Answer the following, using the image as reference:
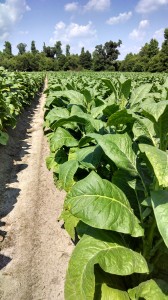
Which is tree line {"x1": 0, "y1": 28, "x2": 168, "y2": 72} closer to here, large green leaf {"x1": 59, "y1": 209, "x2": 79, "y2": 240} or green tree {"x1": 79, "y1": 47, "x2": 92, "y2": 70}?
green tree {"x1": 79, "y1": 47, "x2": 92, "y2": 70}

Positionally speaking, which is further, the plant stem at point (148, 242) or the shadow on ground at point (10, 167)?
the shadow on ground at point (10, 167)

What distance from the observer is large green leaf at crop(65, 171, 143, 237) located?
150 cm

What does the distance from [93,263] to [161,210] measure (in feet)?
1.46

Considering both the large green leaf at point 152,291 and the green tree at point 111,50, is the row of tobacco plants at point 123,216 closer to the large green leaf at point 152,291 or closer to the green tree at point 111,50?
the large green leaf at point 152,291

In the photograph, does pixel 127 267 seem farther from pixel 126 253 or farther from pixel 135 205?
pixel 135 205

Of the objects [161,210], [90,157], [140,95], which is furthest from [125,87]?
[161,210]

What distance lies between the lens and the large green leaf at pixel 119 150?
1684 mm

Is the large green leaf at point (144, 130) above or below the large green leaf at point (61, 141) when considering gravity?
above

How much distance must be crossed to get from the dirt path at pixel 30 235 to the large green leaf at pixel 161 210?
4.43ft

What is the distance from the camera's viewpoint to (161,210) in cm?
132

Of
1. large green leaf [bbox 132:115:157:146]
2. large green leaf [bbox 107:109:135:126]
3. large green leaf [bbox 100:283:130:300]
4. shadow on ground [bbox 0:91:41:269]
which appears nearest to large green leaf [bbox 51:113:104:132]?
large green leaf [bbox 107:109:135:126]

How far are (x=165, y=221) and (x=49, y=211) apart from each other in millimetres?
2350

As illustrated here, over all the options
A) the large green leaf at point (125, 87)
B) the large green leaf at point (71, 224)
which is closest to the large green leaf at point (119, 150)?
the large green leaf at point (71, 224)

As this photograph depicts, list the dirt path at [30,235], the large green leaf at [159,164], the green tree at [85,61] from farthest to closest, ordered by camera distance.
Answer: the green tree at [85,61], the dirt path at [30,235], the large green leaf at [159,164]
